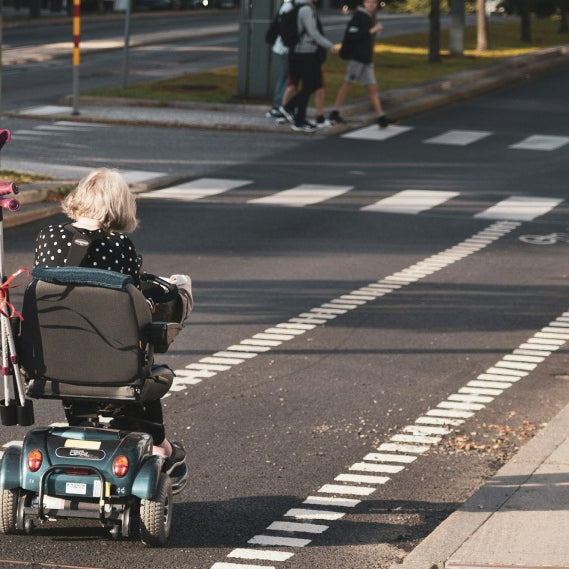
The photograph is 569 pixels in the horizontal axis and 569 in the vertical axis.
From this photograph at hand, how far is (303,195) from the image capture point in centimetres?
1775

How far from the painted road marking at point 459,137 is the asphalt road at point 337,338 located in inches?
39.8

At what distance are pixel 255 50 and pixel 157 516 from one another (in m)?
20.5

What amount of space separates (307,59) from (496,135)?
3276 mm

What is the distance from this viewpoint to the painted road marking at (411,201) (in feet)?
55.7

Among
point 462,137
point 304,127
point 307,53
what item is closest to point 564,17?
point 462,137

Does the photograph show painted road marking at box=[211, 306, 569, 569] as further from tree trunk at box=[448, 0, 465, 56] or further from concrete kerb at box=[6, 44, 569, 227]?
tree trunk at box=[448, 0, 465, 56]

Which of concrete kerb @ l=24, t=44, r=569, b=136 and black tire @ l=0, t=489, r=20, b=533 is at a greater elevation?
black tire @ l=0, t=489, r=20, b=533

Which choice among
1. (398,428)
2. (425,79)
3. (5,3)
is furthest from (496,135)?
(5,3)

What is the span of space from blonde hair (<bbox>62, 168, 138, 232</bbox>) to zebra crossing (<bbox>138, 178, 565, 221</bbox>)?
1067 centimetres

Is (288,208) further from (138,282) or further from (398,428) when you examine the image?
(138,282)

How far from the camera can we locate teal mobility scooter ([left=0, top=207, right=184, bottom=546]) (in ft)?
19.9

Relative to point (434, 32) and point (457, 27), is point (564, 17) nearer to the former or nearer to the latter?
point (457, 27)

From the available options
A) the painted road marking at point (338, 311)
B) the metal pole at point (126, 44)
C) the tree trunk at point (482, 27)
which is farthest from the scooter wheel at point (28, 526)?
the tree trunk at point (482, 27)

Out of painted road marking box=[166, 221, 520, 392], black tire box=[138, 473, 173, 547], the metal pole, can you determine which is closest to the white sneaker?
the metal pole
